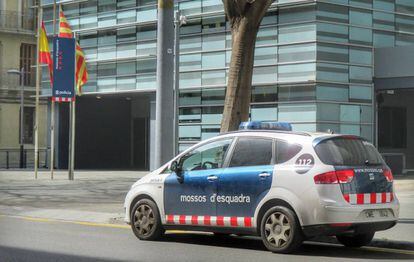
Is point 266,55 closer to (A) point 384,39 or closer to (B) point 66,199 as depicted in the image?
(A) point 384,39

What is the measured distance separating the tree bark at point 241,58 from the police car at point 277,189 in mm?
2294

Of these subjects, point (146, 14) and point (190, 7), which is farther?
point (146, 14)

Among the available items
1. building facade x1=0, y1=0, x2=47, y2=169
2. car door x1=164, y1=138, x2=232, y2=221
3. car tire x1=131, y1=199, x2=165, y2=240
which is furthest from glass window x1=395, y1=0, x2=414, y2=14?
building facade x1=0, y1=0, x2=47, y2=169

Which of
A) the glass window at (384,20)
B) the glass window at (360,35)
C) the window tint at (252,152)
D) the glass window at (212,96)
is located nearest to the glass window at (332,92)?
the glass window at (360,35)

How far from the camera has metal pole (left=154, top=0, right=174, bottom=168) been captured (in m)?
12.6

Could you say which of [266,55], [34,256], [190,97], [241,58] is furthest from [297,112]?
[34,256]

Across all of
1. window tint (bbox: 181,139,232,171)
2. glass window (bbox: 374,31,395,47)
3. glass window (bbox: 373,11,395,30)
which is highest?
glass window (bbox: 373,11,395,30)

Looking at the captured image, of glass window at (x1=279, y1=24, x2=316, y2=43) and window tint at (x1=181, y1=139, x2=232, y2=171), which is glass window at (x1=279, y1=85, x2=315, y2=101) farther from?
window tint at (x1=181, y1=139, x2=232, y2=171)

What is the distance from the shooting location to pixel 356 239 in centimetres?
970

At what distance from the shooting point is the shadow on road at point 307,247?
29.3ft

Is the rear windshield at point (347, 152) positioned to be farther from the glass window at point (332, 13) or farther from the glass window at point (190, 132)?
the glass window at point (190, 132)

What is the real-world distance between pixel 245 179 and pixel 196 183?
2.93 feet

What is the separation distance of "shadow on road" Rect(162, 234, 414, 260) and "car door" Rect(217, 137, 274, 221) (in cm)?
71

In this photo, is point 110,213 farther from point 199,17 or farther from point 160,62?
point 199,17
